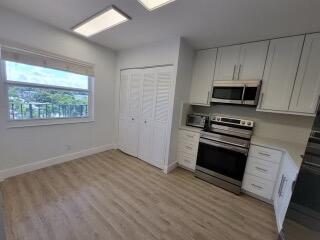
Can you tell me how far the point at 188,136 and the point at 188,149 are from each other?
0.88 feet

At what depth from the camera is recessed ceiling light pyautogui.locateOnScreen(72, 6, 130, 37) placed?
77.0 inches

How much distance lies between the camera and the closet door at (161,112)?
285cm

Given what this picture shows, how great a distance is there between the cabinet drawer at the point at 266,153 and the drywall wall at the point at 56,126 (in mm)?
3153

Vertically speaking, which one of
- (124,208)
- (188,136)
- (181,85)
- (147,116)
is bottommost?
(124,208)

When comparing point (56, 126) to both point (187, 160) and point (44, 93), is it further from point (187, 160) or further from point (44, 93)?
point (187, 160)

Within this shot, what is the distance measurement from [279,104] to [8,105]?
4.20 meters

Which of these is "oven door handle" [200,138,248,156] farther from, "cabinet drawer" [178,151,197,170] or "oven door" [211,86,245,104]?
"oven door" [211,86,245,104]

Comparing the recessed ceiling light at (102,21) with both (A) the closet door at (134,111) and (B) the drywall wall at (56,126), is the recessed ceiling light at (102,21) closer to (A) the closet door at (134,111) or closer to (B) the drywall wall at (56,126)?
(B) the drywall wall at (56,126)

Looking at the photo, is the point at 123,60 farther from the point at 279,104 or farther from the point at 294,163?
Result: the point at 294,163

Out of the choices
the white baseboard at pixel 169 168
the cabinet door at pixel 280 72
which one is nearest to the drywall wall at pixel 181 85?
the white baseboard at pixel 169 168

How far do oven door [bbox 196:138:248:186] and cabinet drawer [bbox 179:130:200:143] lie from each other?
0.14m

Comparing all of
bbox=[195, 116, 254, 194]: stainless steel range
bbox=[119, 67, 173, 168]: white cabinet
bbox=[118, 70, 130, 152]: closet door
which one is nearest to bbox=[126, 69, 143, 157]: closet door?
bbox=[119, 67, 173, 168]: white cabinet

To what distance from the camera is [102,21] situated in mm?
2207

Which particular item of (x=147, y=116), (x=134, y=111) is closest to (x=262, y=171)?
A: (x=147, y=116)
